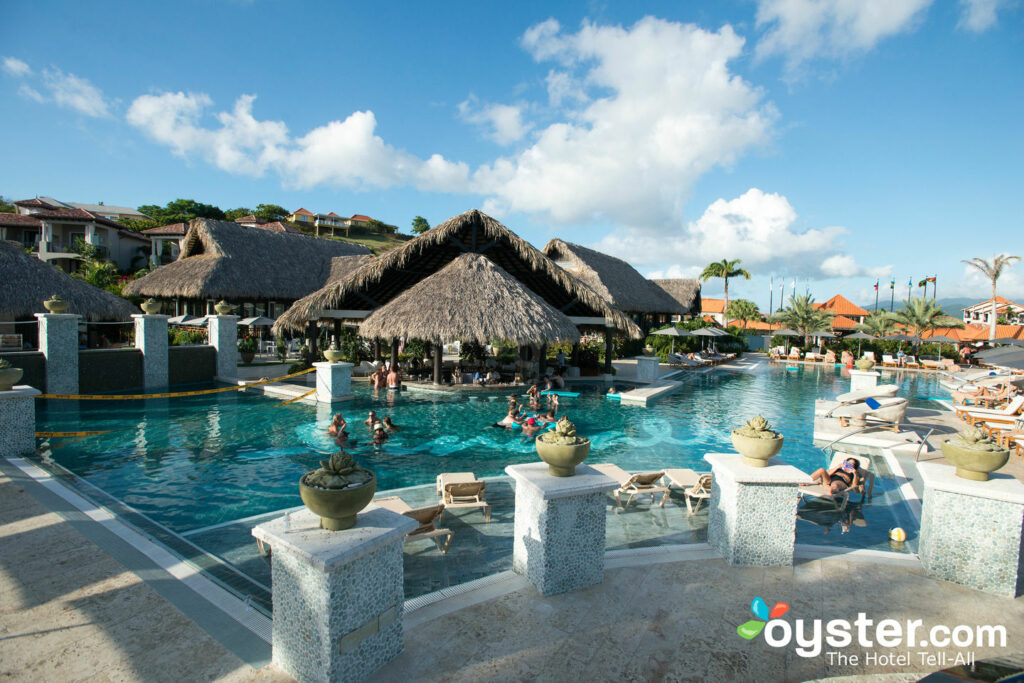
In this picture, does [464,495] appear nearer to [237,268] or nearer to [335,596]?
[335,596]

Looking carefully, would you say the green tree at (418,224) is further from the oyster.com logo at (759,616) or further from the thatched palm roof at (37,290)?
the oyster.com logo at (759,616)

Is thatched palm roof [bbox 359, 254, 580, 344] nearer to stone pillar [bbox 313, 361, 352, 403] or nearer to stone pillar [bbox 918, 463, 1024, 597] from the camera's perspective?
stone pillar [bbox 313, 361, 352, 403]

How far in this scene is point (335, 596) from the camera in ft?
10.5

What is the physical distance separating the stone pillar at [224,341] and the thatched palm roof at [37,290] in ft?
13.1

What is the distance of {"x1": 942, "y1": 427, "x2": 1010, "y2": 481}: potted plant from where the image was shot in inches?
191

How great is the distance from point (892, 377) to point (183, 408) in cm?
3175

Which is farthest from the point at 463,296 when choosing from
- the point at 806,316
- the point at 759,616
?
the point at 806,316

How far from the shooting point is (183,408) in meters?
14.2

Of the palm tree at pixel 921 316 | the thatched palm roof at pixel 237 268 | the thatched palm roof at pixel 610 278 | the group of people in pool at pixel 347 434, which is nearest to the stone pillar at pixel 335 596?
the group of people in pool at pixel 347 434

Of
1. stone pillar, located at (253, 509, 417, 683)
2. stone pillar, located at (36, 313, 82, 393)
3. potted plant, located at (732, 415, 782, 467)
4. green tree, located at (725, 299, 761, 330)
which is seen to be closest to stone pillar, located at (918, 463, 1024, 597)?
potted plant, located at (732, 415, 782, 467)

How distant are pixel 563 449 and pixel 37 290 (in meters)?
22.6

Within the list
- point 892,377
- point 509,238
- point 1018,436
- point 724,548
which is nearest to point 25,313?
point 509,238

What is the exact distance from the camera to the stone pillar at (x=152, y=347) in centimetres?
1677

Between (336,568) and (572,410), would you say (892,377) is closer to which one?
(572,410)
